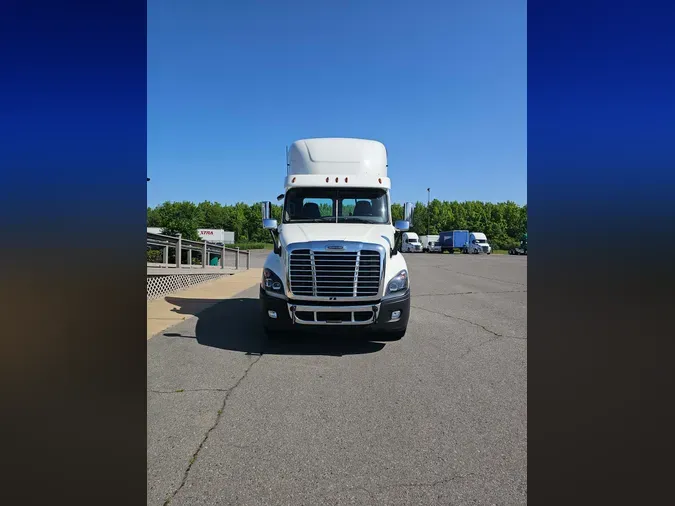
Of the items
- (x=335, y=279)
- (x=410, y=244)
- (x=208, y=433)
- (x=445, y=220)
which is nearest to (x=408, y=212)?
(x=335, y=279)

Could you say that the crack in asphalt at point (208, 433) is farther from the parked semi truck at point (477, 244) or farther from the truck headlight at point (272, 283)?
the parked semi truck at point (477, 244)

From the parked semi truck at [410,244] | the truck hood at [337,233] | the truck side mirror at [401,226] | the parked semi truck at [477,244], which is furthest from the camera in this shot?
the parked semi truck at [410,244]

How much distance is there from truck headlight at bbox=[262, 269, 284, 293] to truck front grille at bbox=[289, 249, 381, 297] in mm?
197

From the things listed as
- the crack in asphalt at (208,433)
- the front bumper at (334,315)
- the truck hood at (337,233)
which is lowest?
the crack in asphalt at (208,433)

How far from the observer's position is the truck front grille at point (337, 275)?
5.13m

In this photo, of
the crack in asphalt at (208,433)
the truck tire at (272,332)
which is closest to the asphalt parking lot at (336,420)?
the crack in asphalt at (208,433)

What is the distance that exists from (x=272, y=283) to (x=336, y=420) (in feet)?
8.44

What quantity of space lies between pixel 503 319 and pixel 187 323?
600 centimetres

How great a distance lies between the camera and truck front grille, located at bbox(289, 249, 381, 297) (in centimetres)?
513

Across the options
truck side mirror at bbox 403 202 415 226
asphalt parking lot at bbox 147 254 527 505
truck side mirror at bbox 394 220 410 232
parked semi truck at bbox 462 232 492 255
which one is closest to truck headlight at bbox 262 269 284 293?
asphalt parking lot at bbox 147 254 527 505

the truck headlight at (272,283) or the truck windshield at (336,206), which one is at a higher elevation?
the truck windshield at (336,206)

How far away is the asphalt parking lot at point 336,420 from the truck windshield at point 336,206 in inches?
76.6
